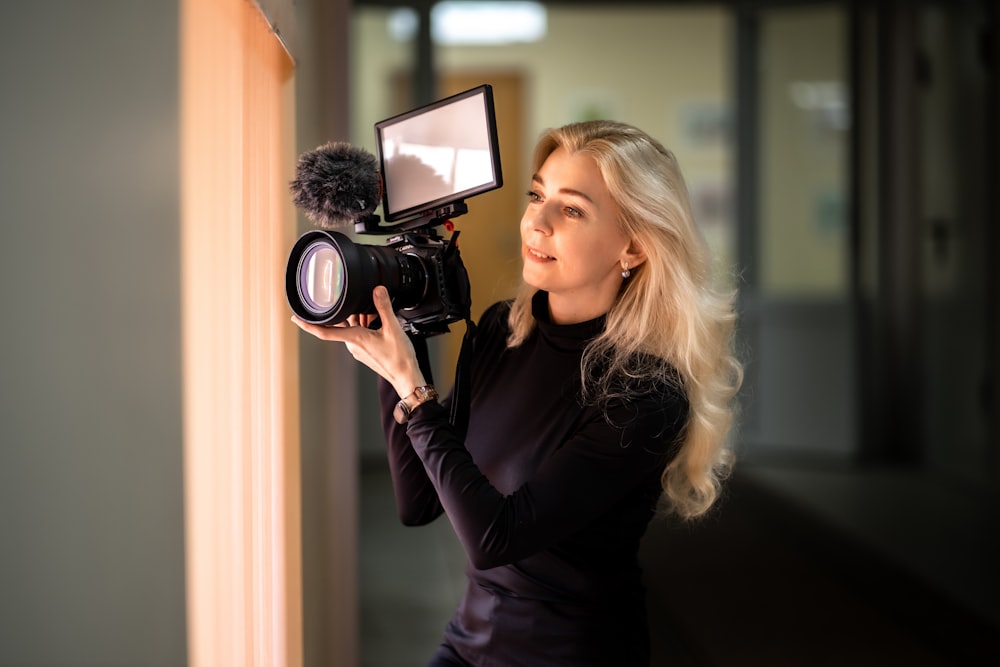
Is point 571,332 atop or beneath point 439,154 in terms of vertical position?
beneath

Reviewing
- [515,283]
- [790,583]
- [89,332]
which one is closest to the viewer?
[89,332]

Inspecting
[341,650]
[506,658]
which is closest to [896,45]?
[341,650]

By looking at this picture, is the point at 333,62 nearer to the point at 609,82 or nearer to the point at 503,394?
the point at 503,394

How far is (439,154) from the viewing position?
1.15m

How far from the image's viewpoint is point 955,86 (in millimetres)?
4629

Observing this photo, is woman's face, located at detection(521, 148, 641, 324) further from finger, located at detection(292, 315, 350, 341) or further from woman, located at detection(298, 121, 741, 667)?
finger, located at detection(292, 315, 350, 341)

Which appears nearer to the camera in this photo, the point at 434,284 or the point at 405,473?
the point at 434,284

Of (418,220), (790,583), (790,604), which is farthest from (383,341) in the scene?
(790,583)

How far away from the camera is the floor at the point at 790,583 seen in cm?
270

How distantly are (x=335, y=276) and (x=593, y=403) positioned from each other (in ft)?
1.24

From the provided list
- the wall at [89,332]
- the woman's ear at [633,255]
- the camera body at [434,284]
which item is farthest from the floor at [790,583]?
the wall at [89,332]

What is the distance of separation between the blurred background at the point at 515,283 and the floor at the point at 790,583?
0.05 ft

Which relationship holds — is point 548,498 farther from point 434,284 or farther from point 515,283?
point 515,283

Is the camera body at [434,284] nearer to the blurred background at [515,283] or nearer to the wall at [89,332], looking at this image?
the blurred background at [515,283]
